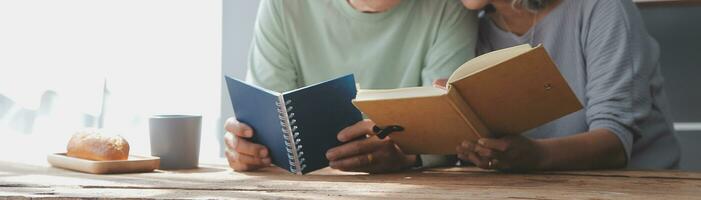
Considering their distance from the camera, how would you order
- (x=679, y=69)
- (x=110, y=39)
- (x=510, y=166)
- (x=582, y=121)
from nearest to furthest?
(x=510, y=166) → (x=582, y=121) → (x=679, y=69) → (x=110, y=39)

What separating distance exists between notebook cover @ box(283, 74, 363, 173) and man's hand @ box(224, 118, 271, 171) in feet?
0.34

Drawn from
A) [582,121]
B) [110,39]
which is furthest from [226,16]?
[582,121]

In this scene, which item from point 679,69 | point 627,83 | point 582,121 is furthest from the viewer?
point 679,69

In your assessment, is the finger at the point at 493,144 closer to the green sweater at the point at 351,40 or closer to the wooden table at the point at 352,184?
the wooden table at the point at 352,184

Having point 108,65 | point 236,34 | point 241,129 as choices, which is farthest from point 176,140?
point 108,65

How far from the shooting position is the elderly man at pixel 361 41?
73.0 inches

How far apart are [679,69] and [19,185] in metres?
1.98

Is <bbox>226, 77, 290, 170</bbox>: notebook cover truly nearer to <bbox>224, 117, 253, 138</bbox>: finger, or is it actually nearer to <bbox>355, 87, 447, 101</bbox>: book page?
<bbox>224, 117, 253, 138</bbox>: finger

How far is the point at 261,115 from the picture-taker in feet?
5.09

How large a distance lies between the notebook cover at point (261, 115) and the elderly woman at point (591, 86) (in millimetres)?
316

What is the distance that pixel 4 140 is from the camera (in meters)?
2.64

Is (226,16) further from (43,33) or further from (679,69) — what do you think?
(679,69)

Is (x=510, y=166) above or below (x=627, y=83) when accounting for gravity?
Result: below

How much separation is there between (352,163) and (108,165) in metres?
0.42
